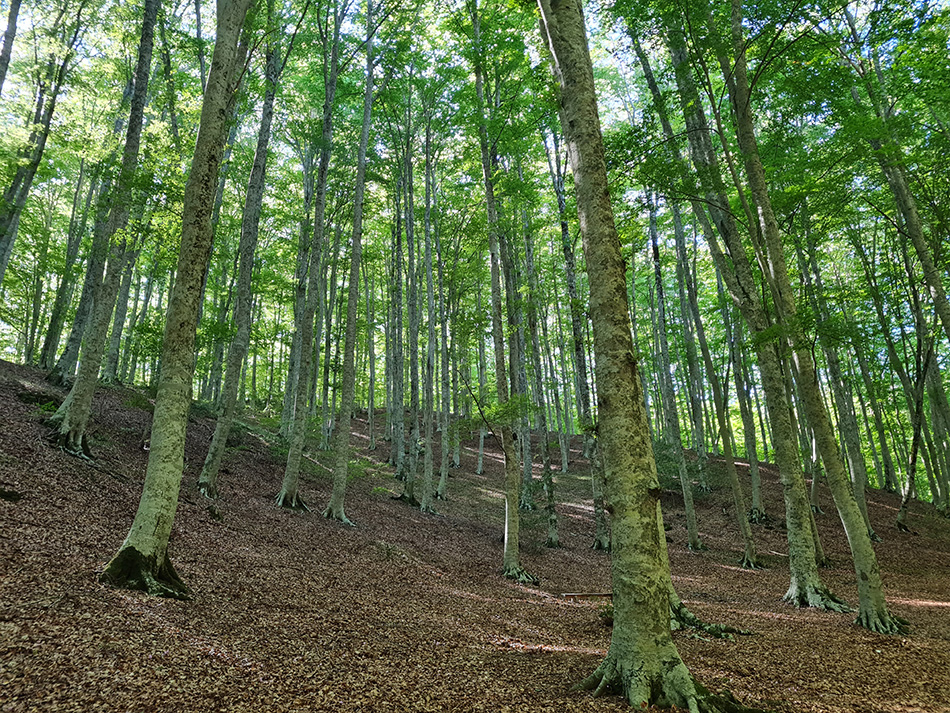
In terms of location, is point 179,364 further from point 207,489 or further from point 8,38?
point 8,38

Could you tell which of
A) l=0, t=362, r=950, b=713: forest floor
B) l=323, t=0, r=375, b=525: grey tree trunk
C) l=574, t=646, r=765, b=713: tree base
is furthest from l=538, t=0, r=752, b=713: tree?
l=323, t=0, r=375, b=525: grey tree trunk

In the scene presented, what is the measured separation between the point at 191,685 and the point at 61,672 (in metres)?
0.73

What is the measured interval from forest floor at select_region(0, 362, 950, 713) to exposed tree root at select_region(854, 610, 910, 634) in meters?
0.17

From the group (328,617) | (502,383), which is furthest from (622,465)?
(502,383)

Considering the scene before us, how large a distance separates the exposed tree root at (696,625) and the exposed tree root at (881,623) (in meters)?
1.75

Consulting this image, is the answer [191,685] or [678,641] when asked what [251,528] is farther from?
[678,641]

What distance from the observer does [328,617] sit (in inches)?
208

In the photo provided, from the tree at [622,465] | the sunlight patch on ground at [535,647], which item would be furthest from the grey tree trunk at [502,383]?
the tree at [622,465]

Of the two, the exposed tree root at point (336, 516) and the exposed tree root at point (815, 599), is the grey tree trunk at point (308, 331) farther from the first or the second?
the exposed tree root at point (815, 599)

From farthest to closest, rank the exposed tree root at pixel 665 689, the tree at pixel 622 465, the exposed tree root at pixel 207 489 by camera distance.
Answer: the exposed tree root at pixel 207 489 → the tree at pixel 622 465 → the exposed tree root at pixel 665 689

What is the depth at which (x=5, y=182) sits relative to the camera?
12.6m

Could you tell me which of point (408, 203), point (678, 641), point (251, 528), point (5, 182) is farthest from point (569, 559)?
point (5, 182)

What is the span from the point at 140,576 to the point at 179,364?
2051 mm

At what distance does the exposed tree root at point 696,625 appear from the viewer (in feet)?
19.4
